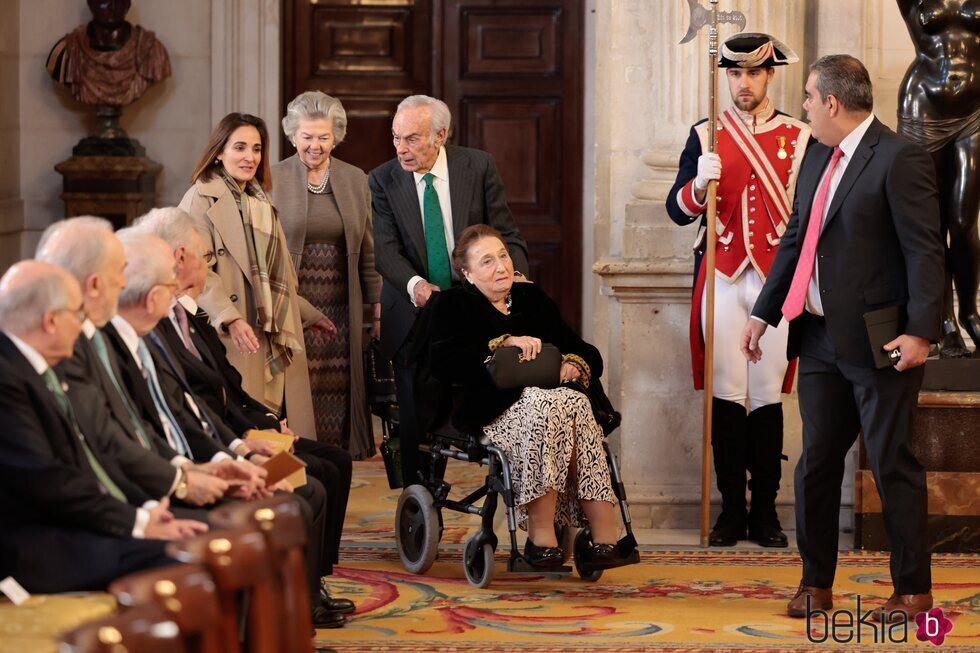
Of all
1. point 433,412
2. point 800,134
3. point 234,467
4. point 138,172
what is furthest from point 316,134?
point 138,172

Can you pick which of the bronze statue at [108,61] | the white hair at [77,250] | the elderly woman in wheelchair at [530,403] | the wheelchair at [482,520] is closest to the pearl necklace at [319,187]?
the elderly woman in wheelchair at [530,403]

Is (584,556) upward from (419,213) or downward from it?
downward

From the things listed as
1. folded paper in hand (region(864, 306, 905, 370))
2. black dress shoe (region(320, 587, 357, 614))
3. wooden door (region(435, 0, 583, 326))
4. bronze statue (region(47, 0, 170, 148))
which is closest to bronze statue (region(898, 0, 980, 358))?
folded paper in hand (region(864, 306, 905, 370))

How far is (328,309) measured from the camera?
5738mm

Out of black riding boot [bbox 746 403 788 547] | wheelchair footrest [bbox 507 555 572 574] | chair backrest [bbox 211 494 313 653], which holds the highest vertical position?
chair backrest [bbox 211 494 313 653]

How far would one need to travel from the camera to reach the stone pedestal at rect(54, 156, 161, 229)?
8.42 metres

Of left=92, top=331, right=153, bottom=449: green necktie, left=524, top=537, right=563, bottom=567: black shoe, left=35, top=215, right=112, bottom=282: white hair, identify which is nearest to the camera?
left=35, top=215, right=112, bottom=282: white hair

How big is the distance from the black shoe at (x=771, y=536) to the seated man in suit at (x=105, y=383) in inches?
98.2

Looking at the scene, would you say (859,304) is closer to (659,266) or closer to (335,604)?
(659,266)

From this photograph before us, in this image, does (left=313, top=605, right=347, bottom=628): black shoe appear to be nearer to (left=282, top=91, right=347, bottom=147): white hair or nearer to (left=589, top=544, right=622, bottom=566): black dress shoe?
(left=589, top=544, right=622, bottom=566): black dress shoe

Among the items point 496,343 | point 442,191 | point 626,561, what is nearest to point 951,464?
point 626,561

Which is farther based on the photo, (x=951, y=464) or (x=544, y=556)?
(x=951, y=464)

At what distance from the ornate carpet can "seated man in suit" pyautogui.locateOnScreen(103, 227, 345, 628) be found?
694mm

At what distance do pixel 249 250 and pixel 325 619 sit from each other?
130 cm
